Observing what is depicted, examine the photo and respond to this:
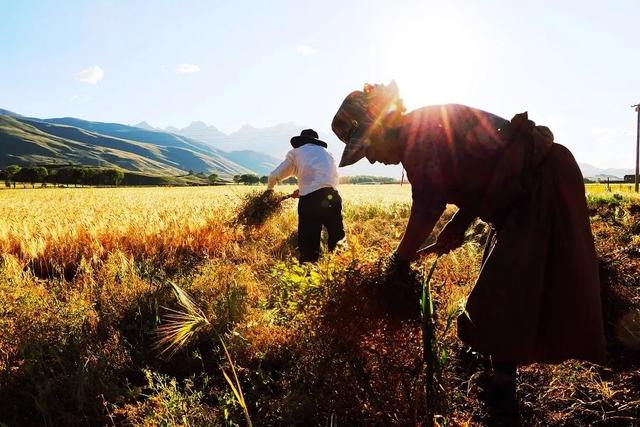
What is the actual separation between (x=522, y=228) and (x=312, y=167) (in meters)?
3.52

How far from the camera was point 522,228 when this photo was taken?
2.13m

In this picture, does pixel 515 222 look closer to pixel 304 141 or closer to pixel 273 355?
pixel 273 355

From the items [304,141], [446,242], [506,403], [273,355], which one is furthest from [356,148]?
[304,141]

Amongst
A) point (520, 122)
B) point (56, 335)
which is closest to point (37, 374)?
point (56, 335)

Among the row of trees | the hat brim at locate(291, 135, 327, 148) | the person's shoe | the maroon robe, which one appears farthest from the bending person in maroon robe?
the row of trees

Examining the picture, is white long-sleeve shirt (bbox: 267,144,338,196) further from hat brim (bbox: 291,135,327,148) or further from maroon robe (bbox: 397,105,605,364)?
maroon robe (bbox: 397,105,605,364)

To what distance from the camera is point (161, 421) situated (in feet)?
7.93

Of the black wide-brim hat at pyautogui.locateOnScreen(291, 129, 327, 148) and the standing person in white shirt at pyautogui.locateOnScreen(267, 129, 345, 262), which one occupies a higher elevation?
the black wide-brim hat at pyautogui.locateOnScreen(291, 129, 327, 148)

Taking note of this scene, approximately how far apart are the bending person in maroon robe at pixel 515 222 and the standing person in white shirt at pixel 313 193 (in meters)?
3.14

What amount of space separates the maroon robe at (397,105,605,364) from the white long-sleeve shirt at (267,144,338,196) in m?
3.21

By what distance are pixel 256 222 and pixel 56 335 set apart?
4.04 meters

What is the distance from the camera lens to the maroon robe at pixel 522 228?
2.11m

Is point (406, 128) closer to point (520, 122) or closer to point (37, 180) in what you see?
point (520, 122)

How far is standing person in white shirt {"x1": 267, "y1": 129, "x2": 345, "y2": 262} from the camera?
17.9ft
